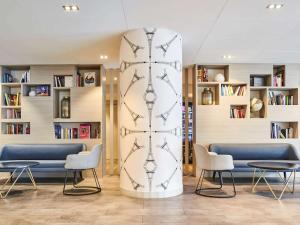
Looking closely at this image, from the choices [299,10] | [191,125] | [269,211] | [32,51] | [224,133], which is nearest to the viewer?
[299,10]

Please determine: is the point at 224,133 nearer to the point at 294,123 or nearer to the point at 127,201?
the point at 294,123

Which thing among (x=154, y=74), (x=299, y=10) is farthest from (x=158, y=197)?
(x=299, y=10)

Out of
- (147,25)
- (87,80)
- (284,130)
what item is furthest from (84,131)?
(284,130)

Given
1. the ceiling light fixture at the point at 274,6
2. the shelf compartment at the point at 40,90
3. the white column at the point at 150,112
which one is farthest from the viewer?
the shelf compartment at the point at 40,90

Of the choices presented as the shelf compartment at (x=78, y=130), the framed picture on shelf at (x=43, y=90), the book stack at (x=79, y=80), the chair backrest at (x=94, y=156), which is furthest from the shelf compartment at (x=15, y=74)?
the chair backrest at (x=94, y=156)

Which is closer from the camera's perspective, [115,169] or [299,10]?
[299,10]

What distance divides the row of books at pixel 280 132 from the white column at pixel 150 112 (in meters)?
3.32

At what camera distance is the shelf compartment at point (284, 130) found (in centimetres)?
719

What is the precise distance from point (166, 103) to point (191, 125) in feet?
10.1

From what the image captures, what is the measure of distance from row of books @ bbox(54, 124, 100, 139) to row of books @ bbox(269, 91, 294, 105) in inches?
168

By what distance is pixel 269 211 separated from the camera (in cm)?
431

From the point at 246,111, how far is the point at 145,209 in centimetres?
392

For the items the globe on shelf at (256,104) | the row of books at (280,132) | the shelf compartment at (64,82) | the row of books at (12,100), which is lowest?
the row of books at (280,132)

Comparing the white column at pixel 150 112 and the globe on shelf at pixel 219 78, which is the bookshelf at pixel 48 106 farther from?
the globe on shelf at pixel 219 78
